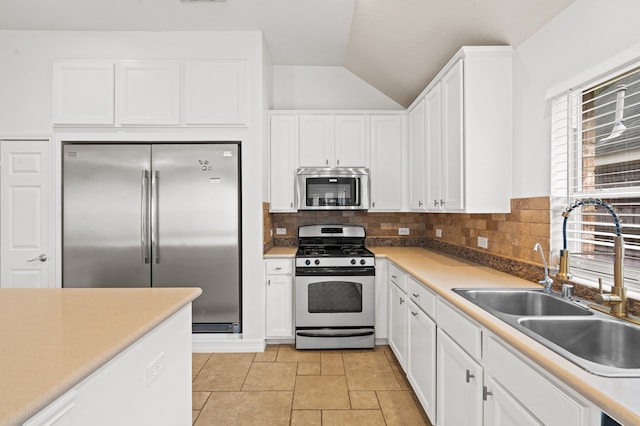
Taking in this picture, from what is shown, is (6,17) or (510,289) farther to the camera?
(6,17)

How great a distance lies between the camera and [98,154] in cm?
317

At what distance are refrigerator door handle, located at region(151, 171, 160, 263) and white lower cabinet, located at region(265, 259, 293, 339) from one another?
1040mm

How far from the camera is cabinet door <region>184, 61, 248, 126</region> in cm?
318

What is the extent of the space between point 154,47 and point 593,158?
348 centimetres

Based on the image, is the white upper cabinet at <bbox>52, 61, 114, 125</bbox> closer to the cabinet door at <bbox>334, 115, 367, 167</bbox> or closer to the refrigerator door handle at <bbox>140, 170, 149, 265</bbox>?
the refrigerator door handle at <bbox>140, 170, 149, 265</bbox>

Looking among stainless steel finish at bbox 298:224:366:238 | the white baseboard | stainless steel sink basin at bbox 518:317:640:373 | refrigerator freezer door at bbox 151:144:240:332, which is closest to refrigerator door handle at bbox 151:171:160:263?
refrigerator freezer door at bbox 151:144:240:332

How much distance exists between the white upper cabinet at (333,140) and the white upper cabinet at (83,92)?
5.99 ft

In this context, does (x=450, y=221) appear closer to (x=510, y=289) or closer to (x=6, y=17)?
(x=510, y=289)

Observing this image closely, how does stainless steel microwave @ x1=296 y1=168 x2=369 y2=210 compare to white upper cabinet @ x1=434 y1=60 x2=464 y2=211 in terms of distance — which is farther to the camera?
stainless steel microwave @ x1=296 y1=168 x2=369 y2=210

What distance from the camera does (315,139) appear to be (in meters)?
3.71

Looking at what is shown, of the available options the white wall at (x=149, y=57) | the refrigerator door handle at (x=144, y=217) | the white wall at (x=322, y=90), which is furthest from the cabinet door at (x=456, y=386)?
the white wall at (x=322, y=90)

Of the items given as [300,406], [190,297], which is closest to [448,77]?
[190,297]

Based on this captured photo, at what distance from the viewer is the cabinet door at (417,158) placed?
3.23 metres

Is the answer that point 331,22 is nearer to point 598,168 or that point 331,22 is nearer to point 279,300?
point 598,168
